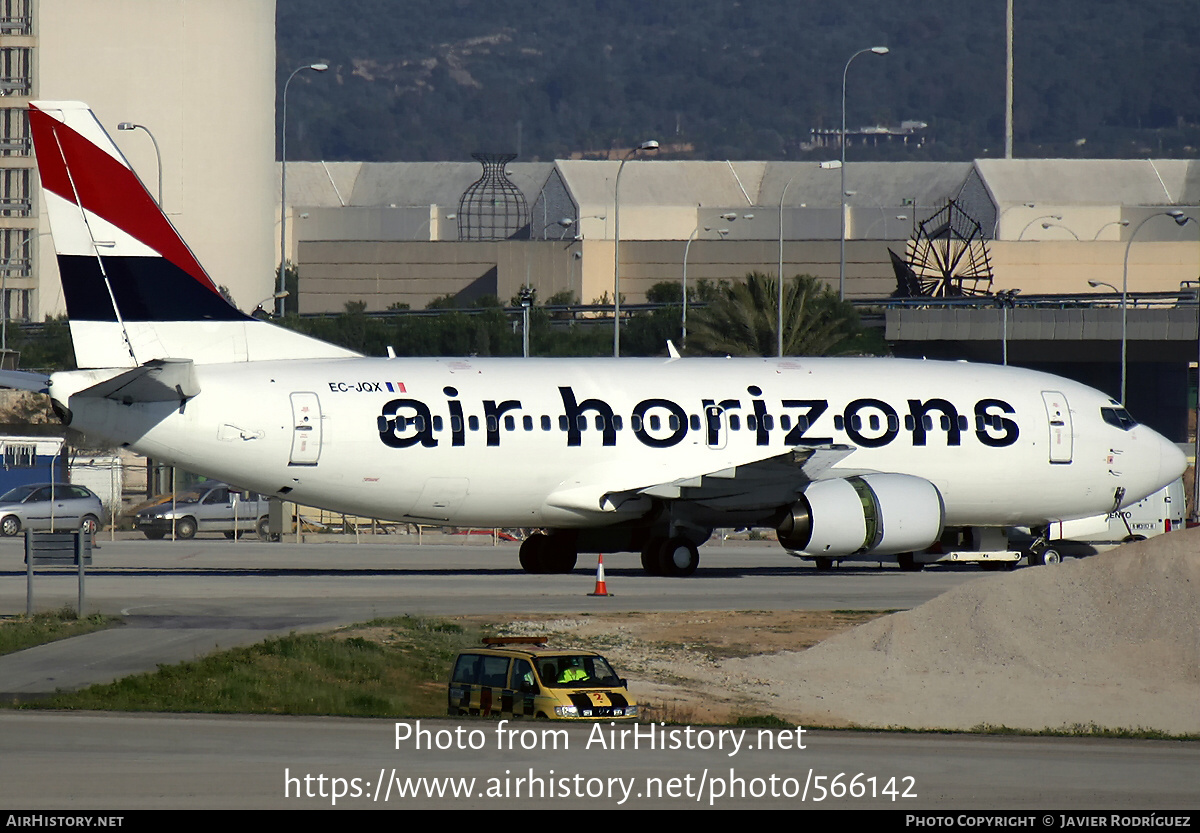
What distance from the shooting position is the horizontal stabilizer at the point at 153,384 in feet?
106

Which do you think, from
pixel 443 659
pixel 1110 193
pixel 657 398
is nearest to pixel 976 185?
pixel 1110 193

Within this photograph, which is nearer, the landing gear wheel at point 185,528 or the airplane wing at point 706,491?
Answer: the airplane wing at point 706,491

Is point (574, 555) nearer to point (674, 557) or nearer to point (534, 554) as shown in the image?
point (534, 554)

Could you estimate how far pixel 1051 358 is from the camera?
327 ft

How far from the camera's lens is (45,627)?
26.2 meters

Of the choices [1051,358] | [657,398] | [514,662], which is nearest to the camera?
[514,662]

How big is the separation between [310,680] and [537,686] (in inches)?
177

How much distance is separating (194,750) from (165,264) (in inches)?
757

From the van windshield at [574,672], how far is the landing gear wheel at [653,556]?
54.7 ft

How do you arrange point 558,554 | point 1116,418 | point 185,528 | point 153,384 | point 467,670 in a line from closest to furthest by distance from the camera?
point 467,670, point 153,384, point 558,554, point 1116,418, point 185,528

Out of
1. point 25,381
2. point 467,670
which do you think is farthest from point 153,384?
point 467,670

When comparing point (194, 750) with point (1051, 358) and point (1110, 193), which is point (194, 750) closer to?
point (1051, 358)

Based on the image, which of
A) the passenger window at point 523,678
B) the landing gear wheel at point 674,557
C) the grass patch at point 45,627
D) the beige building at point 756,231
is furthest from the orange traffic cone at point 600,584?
the beige building at point 756,231

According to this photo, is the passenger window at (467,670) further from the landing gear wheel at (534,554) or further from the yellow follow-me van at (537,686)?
the landing gear wheel at (534,554)
